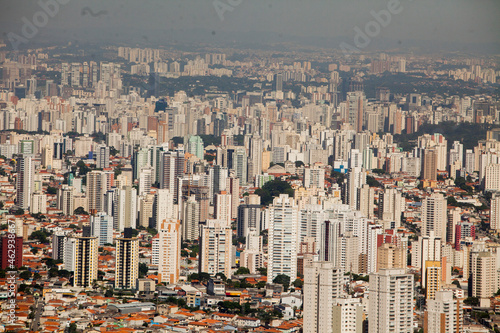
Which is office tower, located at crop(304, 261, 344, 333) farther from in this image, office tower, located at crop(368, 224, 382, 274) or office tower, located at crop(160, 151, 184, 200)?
office tower, located at crop(160, 151, 184, 200)

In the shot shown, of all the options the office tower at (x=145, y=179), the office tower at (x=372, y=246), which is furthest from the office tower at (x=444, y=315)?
the office tower at (x=145, y=179)

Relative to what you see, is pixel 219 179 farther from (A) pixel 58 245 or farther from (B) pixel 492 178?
(A) pixel 58 245

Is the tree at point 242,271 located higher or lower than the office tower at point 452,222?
lower

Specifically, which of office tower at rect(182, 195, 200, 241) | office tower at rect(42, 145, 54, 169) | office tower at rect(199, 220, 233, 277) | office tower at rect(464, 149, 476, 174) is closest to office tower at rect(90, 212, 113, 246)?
office tower at rect(182, 195, 200, 241)

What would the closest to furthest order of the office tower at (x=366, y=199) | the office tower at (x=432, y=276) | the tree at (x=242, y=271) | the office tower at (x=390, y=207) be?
the office tower at (x=432, y=276)
the tree at (x=242, y=271)
the office tower at (x=390, y=207)
the office tower at (x=366, y=199)

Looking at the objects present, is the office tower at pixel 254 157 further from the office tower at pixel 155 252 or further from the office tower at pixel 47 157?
the office tower at pixel 155 252

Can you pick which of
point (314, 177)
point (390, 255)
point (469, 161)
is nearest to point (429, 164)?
point (469, 161)
